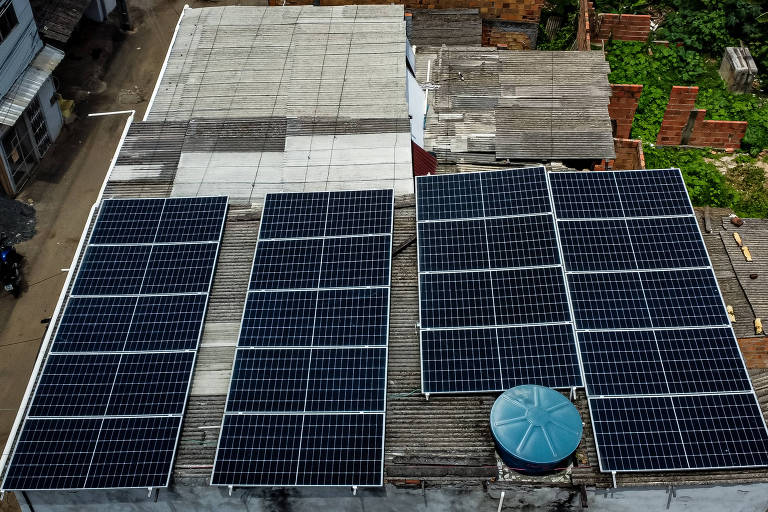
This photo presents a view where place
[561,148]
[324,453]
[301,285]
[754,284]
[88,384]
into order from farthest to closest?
[561,148] → [754,284] → [301,285] → [88,384] → [324,453]

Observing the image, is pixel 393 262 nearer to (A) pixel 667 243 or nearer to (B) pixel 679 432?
(A) pixel 667 243

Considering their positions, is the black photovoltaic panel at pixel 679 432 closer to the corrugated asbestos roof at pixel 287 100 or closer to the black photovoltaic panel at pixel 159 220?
the corrugated asbestos roof at pixel 287 100

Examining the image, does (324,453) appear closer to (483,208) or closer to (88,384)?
(88,384)

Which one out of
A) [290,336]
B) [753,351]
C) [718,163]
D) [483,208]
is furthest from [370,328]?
[718,163]

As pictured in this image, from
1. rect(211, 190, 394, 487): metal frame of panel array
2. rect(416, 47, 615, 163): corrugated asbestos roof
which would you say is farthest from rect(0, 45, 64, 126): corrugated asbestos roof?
rect(416, 47, 615, 163): corrugated asbestos roof

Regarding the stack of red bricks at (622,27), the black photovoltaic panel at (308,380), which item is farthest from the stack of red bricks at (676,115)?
the black photovoltaic panel at (308,380)

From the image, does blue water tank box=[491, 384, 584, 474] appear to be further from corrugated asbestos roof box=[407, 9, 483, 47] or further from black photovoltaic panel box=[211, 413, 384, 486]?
corrugated asbestos roof box=[407, 9, 483, 47]
